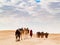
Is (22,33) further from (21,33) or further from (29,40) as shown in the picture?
(29,40)

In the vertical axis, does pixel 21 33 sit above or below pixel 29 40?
above

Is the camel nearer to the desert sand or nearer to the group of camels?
the group of camels

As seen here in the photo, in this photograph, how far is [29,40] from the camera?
11172 mm

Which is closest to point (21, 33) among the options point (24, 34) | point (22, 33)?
point (22, 33)

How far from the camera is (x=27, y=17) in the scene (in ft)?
35.8

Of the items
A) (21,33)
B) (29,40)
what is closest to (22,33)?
(21,33)

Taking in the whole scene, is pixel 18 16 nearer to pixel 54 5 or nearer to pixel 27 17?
pixel 27 17

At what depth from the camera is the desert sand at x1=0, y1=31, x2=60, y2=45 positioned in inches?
426

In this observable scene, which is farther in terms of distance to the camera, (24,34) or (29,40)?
(24,34)

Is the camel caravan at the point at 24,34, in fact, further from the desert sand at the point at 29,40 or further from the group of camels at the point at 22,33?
the desert sand at the point at 29,40

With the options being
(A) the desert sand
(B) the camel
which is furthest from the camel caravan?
(A) the desert sand

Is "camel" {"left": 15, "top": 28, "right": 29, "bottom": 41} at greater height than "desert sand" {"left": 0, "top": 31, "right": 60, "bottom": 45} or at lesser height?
greater

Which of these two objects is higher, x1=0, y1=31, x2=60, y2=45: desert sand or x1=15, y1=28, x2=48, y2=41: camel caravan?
x1=15, y1=28, x2=48, y2=41: camel caravan

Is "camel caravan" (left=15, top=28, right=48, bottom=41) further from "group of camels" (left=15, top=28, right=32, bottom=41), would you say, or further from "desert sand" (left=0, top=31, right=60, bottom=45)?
→ "desert sand" (left=0, top=31, right=60, bottom=45)
